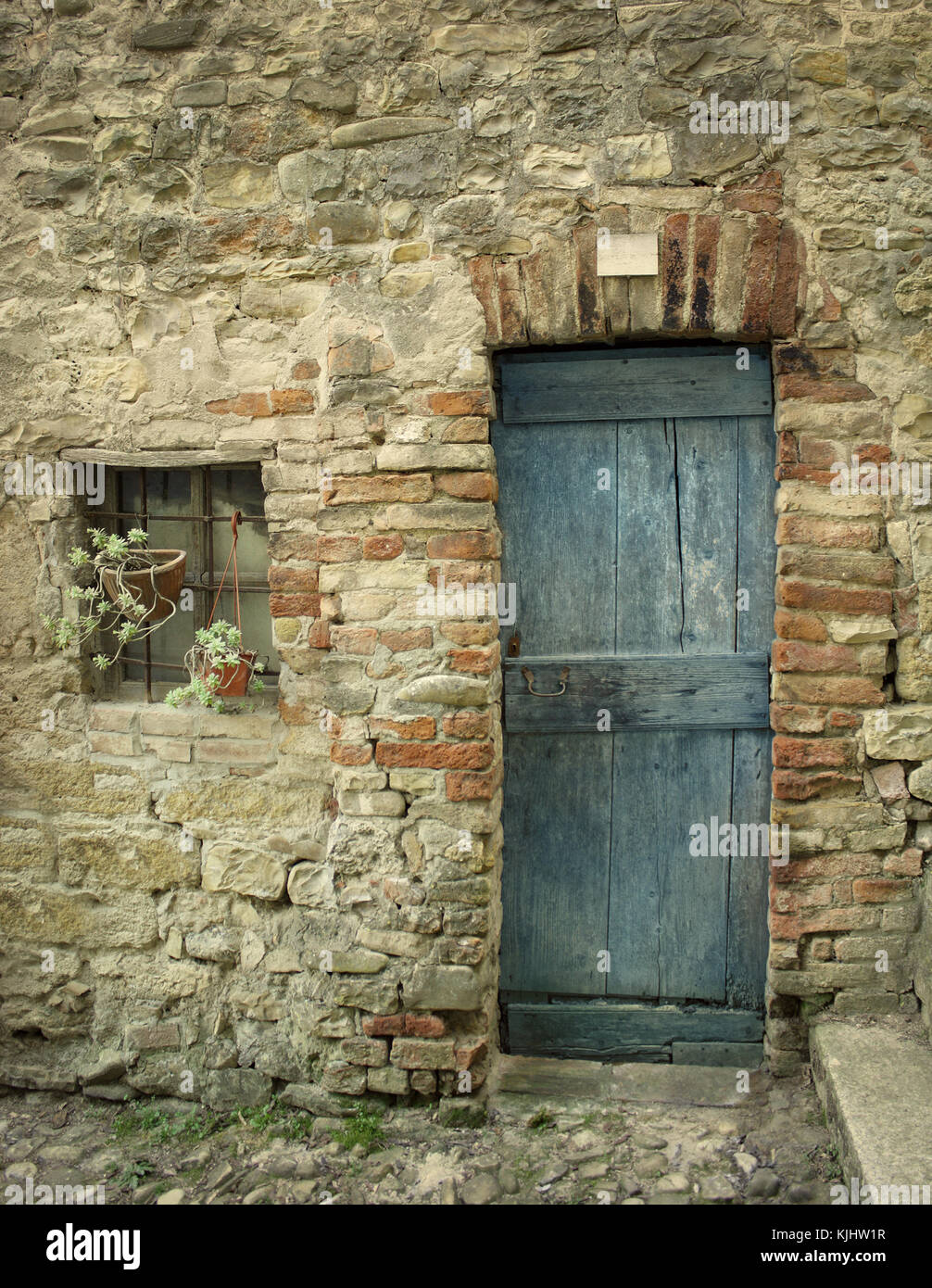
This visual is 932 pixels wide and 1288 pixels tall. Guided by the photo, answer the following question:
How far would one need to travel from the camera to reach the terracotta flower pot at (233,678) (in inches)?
114

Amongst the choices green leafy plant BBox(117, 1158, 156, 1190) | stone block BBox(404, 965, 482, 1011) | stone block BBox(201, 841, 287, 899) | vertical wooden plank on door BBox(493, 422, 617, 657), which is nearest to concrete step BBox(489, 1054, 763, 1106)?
stone block BBox(404, 965, 482, 1011)

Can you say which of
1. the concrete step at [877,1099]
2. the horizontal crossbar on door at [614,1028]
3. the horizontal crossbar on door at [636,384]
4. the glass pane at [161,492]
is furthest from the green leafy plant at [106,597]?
the concrete step at [877,1099]

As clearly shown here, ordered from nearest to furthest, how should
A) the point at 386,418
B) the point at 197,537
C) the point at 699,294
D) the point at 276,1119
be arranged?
the point at 699,294
the point at 386,418
the point at 276,1119
the point at 197,537

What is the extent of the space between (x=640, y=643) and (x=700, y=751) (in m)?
0.40

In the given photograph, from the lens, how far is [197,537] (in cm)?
304

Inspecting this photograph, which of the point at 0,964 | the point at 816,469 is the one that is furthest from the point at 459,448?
the point at 0,964

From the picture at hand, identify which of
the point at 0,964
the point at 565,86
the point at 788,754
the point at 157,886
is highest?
the point at 565,86

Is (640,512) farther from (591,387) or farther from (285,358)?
(285,358)

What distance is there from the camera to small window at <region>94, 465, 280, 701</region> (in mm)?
2994

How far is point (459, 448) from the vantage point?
2633 millimetres

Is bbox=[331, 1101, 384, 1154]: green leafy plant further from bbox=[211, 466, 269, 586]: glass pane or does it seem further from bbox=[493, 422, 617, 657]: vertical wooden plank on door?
bbox=[211, 466, 269, 586]: glass pane

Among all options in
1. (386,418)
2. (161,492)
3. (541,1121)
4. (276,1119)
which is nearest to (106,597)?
(161,492)

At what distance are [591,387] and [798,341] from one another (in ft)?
2.00

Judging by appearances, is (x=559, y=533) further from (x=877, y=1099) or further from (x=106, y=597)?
(x=877, y=1099)
